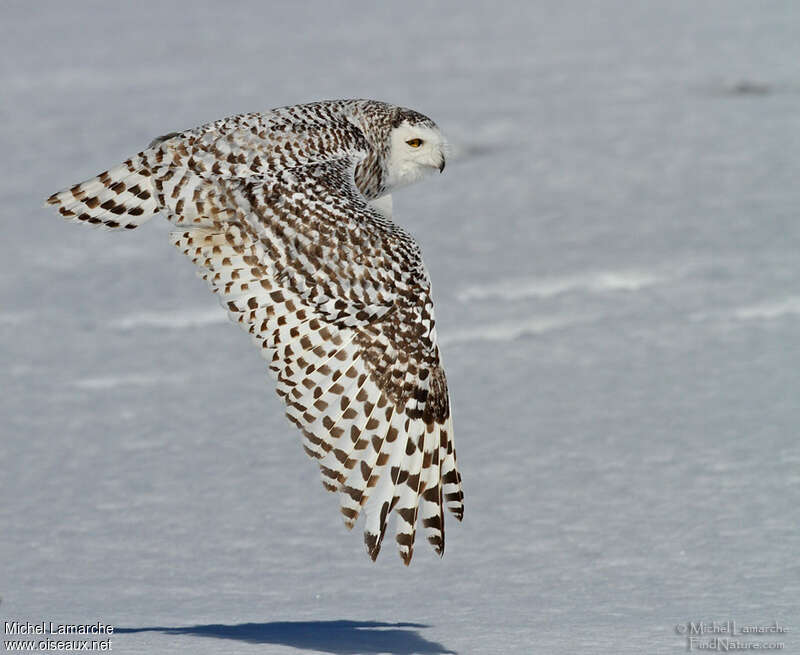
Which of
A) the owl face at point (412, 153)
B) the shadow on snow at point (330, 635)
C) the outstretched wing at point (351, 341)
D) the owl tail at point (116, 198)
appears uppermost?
the owl face at point (412, 153)

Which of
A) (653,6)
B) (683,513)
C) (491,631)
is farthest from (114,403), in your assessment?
(653,6)

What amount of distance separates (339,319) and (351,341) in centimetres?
8

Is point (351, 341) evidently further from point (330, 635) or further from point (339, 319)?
point (330, 635)

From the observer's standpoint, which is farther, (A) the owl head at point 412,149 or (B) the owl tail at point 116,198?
(A) the owl head at point 412,149

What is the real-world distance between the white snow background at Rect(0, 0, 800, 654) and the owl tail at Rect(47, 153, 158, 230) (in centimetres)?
135

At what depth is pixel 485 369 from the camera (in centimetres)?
836

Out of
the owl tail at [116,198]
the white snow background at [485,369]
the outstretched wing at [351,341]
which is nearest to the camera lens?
the outstretched wing at [351,341]

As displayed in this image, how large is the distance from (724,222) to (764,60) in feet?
17.0

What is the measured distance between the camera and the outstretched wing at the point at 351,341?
14.0ft

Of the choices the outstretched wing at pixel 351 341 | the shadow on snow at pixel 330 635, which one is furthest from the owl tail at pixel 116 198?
the shadow on snow at pixel 330 635

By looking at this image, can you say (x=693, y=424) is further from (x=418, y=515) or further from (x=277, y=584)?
(x=418, y=515)

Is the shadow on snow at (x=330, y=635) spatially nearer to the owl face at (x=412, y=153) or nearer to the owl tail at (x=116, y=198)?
the owl tail at (x=116, y=198)

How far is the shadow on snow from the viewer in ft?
14.2

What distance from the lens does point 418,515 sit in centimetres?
438
